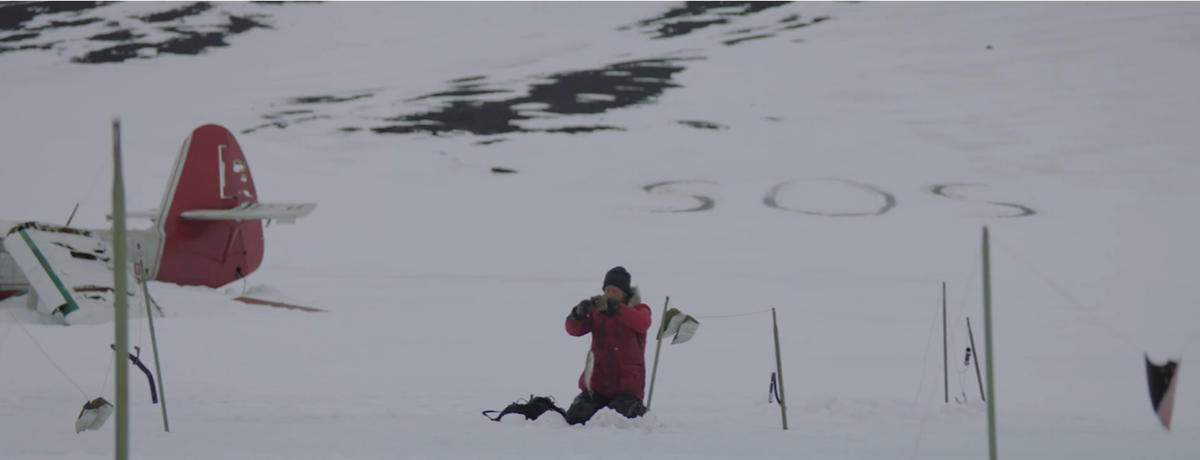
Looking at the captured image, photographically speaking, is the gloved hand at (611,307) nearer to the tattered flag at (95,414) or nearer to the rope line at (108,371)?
the tattered flag at (95,414)

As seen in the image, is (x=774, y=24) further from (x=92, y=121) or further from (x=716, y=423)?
(x=716, y=423)

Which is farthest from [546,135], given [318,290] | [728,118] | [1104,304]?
[1104,304]

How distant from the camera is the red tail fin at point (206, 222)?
38.5 ft

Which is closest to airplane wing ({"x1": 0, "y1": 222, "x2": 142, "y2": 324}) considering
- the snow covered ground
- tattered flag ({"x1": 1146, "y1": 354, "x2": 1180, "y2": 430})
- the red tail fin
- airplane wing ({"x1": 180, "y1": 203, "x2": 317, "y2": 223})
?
the snow covered ground

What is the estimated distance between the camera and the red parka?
5.61 metres

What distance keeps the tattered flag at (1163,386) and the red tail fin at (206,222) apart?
1056 centimetres

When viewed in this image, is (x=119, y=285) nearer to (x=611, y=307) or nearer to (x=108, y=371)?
(x=611, y=307)

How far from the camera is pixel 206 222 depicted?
40.3 feet

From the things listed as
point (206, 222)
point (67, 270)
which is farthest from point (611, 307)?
point (206, 222)

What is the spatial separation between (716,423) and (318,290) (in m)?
8.42

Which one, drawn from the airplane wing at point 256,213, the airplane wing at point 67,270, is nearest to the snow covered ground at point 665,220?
the airplane wing at point 67,270

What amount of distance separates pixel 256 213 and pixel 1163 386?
403 inches

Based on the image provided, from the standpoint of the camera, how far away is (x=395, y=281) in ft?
46.1

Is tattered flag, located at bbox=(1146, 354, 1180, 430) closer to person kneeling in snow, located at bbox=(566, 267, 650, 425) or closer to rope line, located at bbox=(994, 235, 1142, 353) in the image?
person kneeling in snow, located at bbox=(566, 267, 650, 425)
